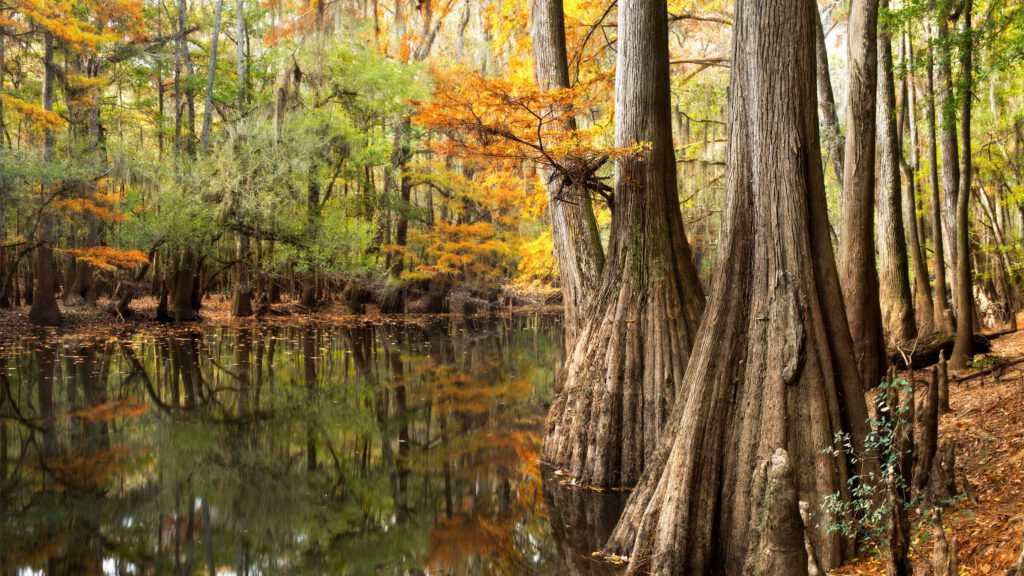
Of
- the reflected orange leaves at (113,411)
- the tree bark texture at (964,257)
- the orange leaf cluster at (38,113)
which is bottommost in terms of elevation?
the reflected orange leaves at (113,411)

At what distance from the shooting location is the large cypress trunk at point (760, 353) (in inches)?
190

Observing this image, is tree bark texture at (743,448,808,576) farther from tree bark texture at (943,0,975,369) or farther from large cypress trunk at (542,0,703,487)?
tree bark texture at (943,0,975,369)

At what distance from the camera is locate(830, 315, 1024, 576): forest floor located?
13.0 ft

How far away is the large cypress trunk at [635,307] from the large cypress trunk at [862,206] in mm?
2402

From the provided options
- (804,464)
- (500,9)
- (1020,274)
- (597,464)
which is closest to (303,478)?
(597,464)

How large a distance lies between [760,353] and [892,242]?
20.1ft

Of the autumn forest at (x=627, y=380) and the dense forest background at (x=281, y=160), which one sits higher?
the dense forest background at (x=281, y=160)

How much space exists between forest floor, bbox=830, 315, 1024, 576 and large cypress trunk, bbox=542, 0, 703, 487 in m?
2.40

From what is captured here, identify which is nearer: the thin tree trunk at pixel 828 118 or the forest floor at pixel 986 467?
the forest floor at pixel 986 467

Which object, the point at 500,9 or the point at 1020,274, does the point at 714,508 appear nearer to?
the point at 500,9

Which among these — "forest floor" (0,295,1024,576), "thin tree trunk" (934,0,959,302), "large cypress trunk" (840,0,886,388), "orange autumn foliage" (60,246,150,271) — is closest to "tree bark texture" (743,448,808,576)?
"forest floor" (0,295,1024,576)

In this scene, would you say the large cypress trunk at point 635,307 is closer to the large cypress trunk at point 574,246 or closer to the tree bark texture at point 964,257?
the large cypress trunk at point 574,246

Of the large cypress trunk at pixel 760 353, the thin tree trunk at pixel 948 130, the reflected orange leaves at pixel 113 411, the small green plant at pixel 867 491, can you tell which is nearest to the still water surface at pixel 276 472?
the reflected orange leaves at pixel 113 411

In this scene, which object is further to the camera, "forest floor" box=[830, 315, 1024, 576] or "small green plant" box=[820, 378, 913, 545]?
"small green plant" box=[820, 378, 913, 545]
